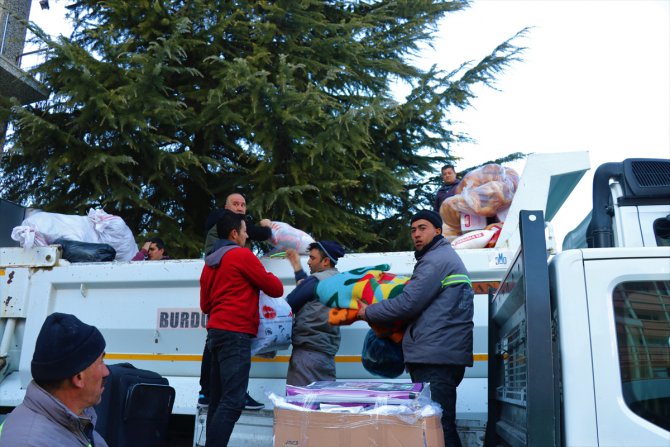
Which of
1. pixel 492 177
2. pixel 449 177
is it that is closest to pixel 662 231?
pixel 492 177

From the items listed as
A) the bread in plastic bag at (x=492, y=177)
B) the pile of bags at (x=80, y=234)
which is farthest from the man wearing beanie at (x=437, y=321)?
the pile of bags at (x=80, y=234)

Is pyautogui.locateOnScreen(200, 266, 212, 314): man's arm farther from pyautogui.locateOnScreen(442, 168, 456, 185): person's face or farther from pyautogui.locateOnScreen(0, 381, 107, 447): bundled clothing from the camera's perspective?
pyautogui.locateOnScreen(442, 168, 456, 185): person's face

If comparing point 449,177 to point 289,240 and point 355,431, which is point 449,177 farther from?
point 355,431

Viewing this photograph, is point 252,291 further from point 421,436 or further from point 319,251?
point 421,436

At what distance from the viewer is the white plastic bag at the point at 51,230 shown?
16.3 ft

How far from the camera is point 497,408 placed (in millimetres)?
2900

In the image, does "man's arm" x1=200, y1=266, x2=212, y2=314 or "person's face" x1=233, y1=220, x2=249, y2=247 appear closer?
"man's arm" x1=200, y1=266, x2=212, y2=314

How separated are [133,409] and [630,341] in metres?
2.71

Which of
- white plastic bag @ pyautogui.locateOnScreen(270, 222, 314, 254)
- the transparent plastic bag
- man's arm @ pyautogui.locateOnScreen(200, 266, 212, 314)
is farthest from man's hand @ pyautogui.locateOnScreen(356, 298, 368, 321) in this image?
the transparent plastic bag

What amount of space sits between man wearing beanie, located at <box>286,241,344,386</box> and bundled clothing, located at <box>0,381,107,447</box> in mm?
2087

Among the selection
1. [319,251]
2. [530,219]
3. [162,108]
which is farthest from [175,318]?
[162,108]

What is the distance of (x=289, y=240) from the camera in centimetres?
455

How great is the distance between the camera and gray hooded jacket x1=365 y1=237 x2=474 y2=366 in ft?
10.3

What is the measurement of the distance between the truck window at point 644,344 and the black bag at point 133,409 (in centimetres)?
267
